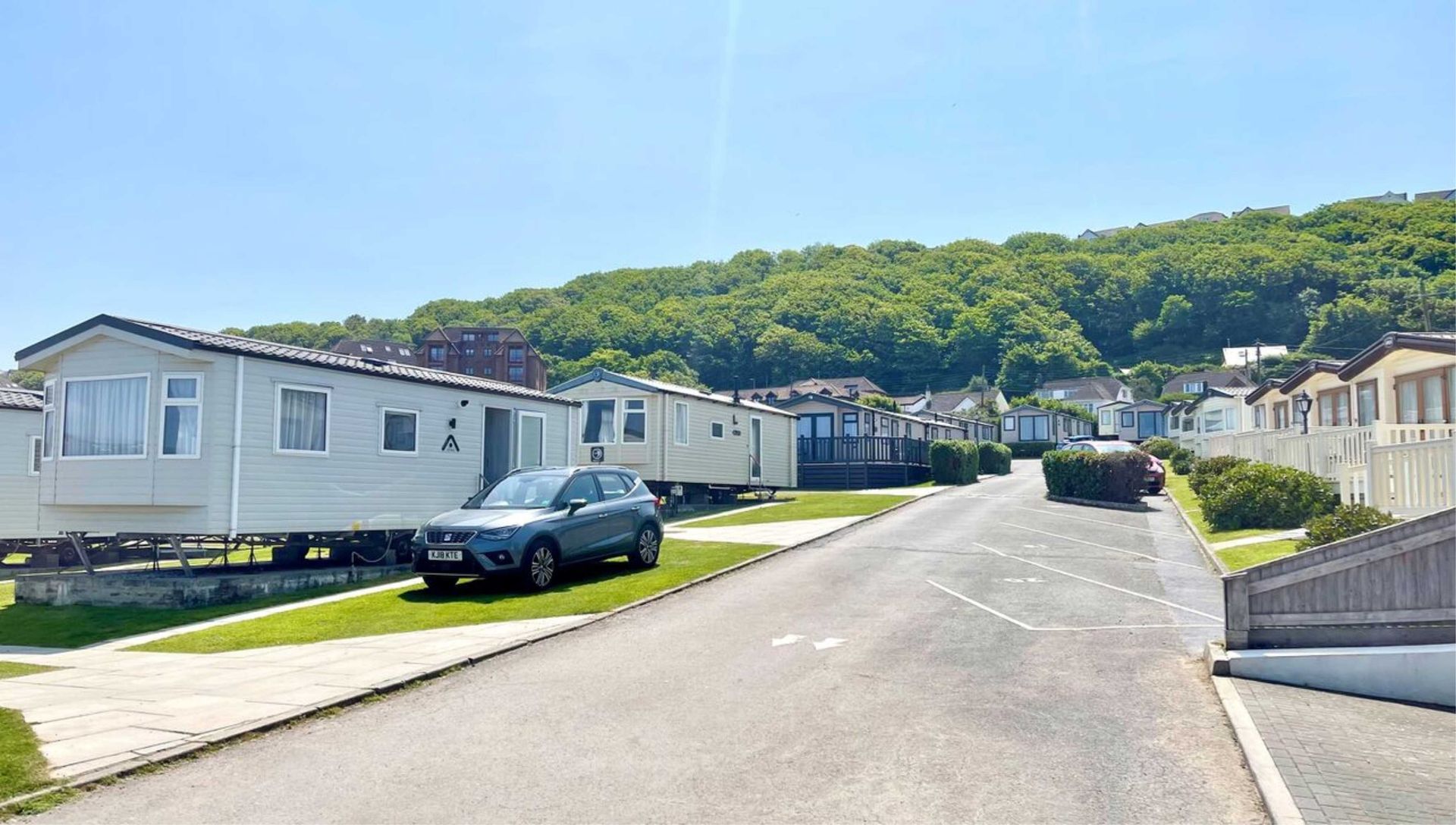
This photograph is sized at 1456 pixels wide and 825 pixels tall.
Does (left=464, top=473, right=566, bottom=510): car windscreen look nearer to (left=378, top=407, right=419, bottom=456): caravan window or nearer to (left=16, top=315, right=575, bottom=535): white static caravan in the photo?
(left=16, top=315, right=575, bottom=535): white static caravan

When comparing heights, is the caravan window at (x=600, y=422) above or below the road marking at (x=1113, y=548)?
above

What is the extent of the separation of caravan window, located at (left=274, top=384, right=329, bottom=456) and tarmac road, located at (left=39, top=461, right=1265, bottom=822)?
23.5ft

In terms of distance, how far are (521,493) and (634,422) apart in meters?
12.5

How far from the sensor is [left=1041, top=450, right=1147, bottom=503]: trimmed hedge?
25453 millimetres

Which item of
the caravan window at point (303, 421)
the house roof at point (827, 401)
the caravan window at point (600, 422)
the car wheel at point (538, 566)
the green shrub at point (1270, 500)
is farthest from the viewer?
the house roof at point (827, 401)

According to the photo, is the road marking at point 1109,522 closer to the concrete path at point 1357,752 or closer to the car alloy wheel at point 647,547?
the car alloy wheel at point 647,547

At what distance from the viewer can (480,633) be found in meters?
10.3

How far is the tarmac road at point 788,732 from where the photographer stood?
5113 mm

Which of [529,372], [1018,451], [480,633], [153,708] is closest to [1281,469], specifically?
[480,633]

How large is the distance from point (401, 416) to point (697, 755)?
12941 millimetres

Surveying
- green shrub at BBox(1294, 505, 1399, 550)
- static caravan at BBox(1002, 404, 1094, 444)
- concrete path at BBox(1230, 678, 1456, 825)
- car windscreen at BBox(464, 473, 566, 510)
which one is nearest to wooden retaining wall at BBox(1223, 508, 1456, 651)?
concrete path at BBox(1230, 678, 1456, 825)

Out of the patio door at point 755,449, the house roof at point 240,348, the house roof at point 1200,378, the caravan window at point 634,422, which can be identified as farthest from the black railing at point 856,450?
the house roof at point 1200,378

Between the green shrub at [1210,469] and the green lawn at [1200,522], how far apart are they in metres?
0.36

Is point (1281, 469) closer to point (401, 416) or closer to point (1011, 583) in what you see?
point (1011, 583)
